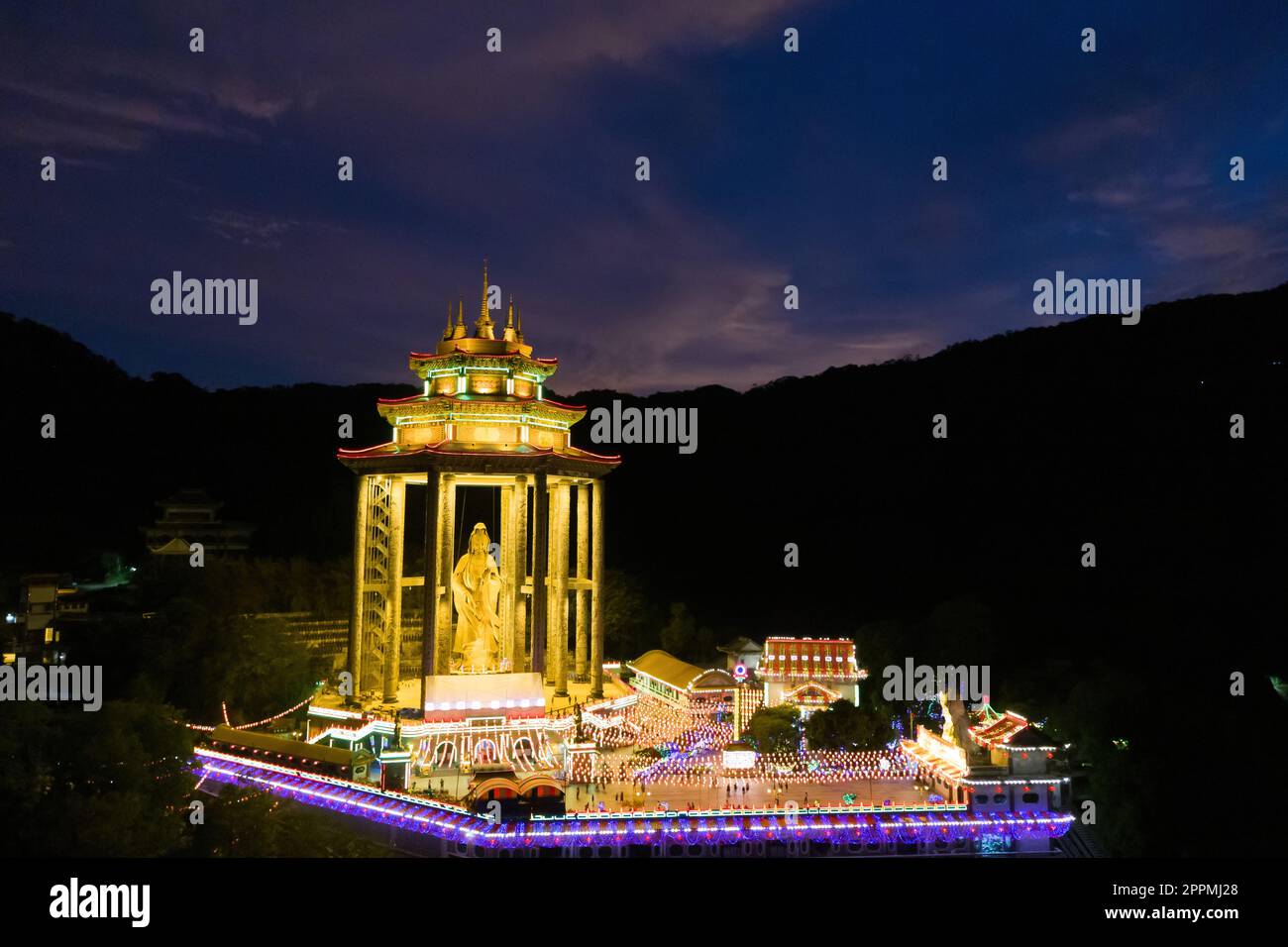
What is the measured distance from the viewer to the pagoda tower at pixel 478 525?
18.4 meters

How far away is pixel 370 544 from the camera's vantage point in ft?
64.8

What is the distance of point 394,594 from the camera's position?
19016 millimetres

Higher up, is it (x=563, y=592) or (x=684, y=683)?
(x=563, y=592)

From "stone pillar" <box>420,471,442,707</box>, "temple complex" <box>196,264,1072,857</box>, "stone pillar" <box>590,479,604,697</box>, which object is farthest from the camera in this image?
"stone pillar" <box>590,479,604,697</box>

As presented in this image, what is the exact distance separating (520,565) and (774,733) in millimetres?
6597

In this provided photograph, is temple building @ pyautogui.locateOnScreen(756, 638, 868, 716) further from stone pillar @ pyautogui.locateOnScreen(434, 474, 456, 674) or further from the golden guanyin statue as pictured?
stone pillar @ pyautogui.locateOnScreen(434, 474, 456, 674)

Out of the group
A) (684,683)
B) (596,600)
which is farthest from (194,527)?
(684,683)

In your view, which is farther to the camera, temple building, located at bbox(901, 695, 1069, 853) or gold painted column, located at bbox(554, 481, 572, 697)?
gold painted column, located at bbox(554, 481, 572, 697)

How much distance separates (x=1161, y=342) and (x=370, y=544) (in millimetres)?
40223

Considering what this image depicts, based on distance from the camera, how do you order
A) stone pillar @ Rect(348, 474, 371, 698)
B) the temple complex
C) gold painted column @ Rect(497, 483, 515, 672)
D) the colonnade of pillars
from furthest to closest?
gold painted column @ Rect(497, 483, 515, 672) < stone pillar @ Rect(348, 474, 371, 698) < the colonnade of pillars < the temple complex

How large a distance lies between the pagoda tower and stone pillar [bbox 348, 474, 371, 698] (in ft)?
0.08

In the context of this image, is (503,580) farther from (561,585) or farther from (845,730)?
(845,730)

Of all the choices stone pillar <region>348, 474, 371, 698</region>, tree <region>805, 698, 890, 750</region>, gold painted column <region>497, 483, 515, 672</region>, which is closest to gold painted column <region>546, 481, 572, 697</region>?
gold painted column <region>497, 483, 515, 672</region>

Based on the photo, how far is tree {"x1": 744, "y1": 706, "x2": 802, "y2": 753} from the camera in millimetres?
18328
